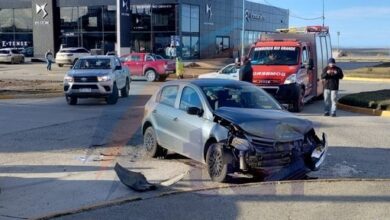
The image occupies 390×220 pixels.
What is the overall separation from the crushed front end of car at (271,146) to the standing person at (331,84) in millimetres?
8928

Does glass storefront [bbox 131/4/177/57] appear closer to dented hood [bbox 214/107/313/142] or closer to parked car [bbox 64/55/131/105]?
parked car [bbox 64/55/131/105]

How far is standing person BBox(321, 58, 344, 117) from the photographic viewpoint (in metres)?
17.3

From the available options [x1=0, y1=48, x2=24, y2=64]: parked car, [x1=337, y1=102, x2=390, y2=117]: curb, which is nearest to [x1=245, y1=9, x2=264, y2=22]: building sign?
[x1=0, y1=48, x2=24, y2=64]: parked car

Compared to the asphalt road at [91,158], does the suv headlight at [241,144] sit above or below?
above

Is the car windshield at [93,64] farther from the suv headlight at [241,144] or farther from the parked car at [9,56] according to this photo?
the parked car at [9,56]

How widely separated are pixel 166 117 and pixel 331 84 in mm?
8542

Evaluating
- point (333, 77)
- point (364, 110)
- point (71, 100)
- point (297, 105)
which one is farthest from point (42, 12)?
point (333, 77)

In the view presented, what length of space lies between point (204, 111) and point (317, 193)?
2.59m

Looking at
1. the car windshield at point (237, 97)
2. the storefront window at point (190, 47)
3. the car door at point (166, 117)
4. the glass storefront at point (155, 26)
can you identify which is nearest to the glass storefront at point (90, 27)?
the glass storefront at point (155, 26)

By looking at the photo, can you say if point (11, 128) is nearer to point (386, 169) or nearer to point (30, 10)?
point (386, 169)

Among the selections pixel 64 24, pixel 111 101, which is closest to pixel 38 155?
pixel 111 101

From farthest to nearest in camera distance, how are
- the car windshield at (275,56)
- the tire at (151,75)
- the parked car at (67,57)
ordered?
1. the parked car at (67,57)
2. the tire at (151,75)
3. the car windshield at (275,56)

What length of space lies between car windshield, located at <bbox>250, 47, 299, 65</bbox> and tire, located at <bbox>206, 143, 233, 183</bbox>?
10996mm

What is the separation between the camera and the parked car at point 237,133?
837 centimetres
